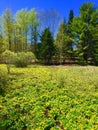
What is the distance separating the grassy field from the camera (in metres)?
6.56

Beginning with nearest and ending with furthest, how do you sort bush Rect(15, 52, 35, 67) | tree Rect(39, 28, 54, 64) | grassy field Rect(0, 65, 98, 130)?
grassy field Rect(0, 65, 98, 130) → bush Rect(15, 52, 35, 67) → tree Rect(39, 28, 54, 64)

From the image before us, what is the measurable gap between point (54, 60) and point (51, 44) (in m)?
2.89

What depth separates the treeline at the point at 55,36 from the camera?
94.6 ft

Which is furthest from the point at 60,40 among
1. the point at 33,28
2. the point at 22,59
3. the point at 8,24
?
the point at 22,59

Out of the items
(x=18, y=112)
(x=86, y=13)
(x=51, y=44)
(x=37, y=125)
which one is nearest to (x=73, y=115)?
(x=37, y=125)

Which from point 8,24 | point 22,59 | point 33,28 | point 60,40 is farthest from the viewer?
point 33,28

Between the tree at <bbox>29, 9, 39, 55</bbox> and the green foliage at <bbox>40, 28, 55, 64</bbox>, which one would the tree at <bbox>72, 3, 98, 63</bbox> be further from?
the tree at <bbox>29, 9, 39, 55</bbox>

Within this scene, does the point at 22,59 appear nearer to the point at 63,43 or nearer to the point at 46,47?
the point at 46,47

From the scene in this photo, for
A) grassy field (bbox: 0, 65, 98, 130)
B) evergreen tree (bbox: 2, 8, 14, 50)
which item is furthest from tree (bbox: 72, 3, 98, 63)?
grassy field (bbox: 0, 65, 98, 130)

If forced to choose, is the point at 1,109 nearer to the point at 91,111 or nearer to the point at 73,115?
the point at 73,115

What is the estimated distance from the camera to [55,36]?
3259 cm

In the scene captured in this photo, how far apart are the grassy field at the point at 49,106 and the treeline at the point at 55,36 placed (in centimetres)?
1758

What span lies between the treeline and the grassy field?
17.6m

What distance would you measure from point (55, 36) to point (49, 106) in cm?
2521
